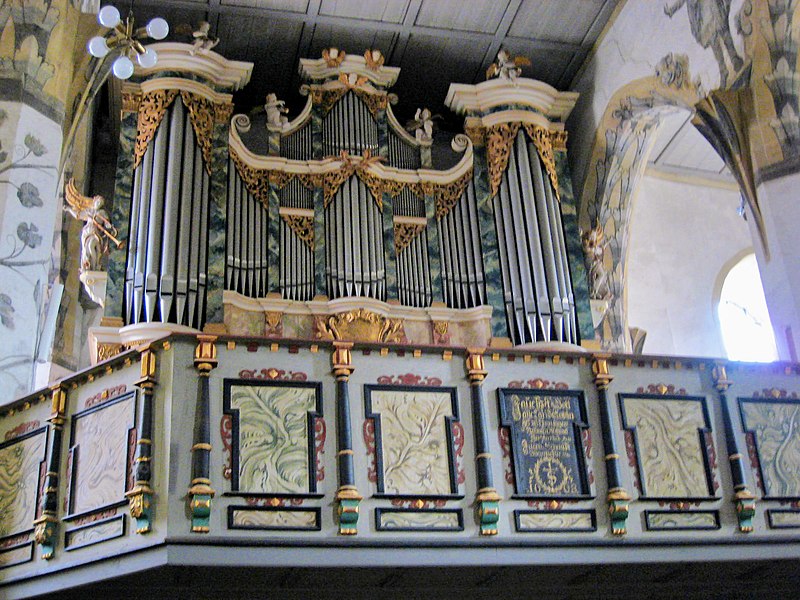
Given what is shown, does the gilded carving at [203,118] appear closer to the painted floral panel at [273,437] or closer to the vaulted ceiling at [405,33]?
the vaulted ceiling at [405,33]

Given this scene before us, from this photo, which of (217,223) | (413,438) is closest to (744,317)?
(217,223)

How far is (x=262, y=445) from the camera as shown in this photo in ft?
23.1

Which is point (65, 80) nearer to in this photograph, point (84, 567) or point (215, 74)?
point (215, 74)

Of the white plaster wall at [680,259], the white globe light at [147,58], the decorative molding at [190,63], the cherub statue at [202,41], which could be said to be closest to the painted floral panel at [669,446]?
the white globe light at [147,58]

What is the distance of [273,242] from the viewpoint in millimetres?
10836

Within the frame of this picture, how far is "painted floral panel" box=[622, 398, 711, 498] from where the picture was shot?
779 cm

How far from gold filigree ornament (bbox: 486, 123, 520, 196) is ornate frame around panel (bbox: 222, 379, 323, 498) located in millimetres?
4981

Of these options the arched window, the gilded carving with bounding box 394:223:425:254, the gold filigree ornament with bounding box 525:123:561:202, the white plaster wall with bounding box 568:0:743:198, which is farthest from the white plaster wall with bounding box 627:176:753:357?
the gilded carving with bounding box 394:223:425:254

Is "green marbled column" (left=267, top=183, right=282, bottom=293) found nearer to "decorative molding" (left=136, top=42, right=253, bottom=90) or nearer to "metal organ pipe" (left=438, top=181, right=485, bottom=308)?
"decorative molding" (left=136, top=42, right=253, bottom=90)

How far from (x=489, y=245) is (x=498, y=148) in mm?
1220

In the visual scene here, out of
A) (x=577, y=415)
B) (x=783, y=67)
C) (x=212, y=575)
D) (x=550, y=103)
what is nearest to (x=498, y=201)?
(x=550, y=103)

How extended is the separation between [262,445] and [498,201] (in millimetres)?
5337

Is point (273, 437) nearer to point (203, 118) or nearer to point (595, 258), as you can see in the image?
point (203, 118)

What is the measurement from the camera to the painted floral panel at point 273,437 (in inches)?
273
